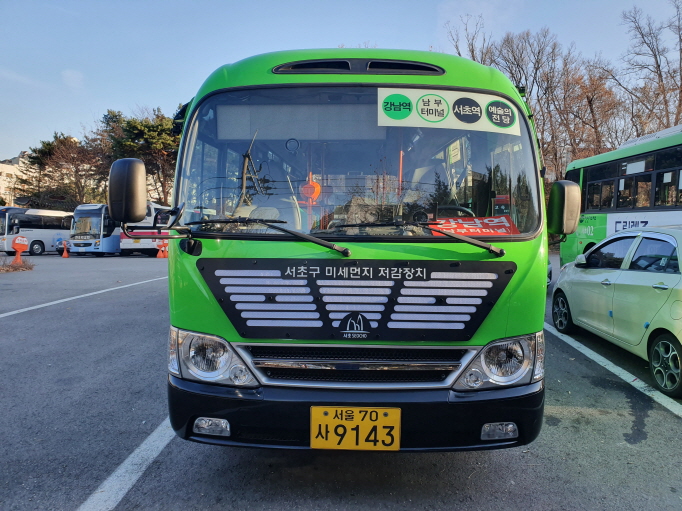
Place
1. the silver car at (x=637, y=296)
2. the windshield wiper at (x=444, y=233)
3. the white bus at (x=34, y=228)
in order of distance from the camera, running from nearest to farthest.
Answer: the windshield wiper at (x=444, y=233), the silver car at (x=637, y=296), the white bus at (x=34, y=228)

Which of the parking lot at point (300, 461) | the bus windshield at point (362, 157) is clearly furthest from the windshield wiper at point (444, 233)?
the parking lot at point (300, 461)

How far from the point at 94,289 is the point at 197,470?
936cm

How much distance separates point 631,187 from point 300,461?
1208cm

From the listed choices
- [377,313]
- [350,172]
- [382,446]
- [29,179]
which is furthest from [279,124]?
[29,179]

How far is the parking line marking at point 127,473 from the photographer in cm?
269

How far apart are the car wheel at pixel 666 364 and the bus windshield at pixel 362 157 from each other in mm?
2550

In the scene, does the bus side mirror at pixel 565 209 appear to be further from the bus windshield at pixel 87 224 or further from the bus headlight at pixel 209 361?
the bus windshield at pixel 87 224

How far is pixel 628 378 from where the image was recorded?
16.1ft

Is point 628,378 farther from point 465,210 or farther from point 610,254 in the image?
point 465,210

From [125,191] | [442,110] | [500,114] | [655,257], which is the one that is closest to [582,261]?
[655,257]

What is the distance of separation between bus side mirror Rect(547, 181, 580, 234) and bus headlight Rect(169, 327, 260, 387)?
2.17 metres

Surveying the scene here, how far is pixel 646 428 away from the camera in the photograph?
12.3ft

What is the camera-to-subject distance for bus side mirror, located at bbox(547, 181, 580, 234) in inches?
123

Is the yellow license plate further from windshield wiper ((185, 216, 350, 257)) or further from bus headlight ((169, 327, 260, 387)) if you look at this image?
windshield wiper ((185, 216, 350, 257))
